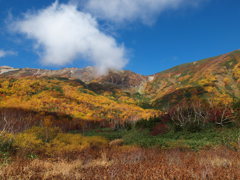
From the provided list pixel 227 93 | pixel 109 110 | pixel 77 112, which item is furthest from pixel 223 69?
pixel 77 112

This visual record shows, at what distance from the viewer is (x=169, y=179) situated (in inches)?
127

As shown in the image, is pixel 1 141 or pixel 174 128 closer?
pixel 1 141

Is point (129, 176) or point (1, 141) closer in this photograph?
point (129, 176)

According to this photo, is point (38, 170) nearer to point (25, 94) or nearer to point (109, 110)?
point (109, 110)

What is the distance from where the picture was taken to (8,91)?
11712cm

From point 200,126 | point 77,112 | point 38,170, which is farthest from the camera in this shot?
point 77,112

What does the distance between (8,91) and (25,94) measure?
12.3m

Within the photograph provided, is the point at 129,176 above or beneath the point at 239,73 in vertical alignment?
beneath

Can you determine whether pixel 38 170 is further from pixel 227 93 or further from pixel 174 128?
pixel 227 93

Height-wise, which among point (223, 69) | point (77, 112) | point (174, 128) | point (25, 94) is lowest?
point (174, 128)

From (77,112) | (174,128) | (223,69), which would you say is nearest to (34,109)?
(77,112)

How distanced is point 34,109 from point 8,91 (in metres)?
44.4

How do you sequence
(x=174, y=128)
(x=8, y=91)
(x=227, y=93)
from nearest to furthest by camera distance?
(x=174, y=128) < (x=227, y=93) < (x=8, y=91)

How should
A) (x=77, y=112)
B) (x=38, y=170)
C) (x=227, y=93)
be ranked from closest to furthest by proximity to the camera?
(x=38, y=170) → (x=227, y=93) → (x=77, y=112)
